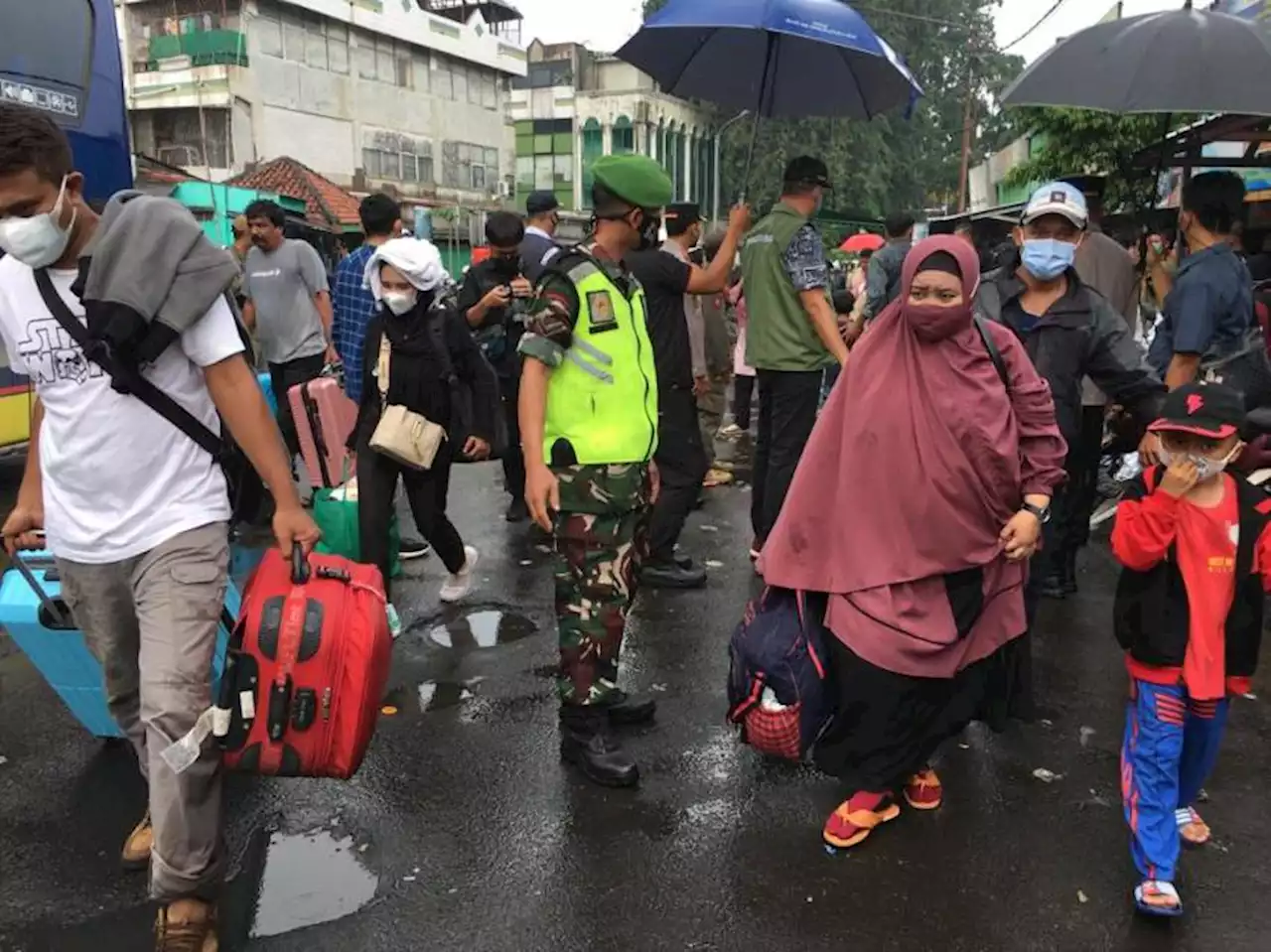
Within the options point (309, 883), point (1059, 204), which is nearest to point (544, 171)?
point (1059, 204)

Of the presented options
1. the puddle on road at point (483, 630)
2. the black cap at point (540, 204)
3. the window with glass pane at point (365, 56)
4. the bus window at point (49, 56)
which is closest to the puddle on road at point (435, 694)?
the puddle on road at point (483, 630)

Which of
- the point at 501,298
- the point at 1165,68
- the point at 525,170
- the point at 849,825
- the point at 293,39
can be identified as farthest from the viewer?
the point at 525,170

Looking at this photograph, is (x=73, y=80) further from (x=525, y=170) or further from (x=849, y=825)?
(x=525, y=170)

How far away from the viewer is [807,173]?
15.9ft

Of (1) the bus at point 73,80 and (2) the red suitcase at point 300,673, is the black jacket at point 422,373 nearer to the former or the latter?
(2) the red suitcase at point 300,673

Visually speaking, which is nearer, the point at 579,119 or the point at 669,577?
the point at 669,577

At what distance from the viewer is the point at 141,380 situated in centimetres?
228

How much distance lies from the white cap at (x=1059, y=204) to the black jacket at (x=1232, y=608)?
1483 millimetres

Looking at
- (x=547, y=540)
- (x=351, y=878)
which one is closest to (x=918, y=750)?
(x=351, y=878)

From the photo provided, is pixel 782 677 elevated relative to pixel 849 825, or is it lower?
elevated

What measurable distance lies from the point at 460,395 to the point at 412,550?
63.7 inches

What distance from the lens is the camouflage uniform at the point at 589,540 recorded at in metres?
3.05

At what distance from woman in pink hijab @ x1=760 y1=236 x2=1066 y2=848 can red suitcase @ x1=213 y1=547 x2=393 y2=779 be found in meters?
1.16

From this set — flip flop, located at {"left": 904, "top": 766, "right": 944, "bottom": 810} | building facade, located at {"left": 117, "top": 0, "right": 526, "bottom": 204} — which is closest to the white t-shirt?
flip flop, located at {"left": 904, "top": 766, "right": 944, "bottom": 810}
